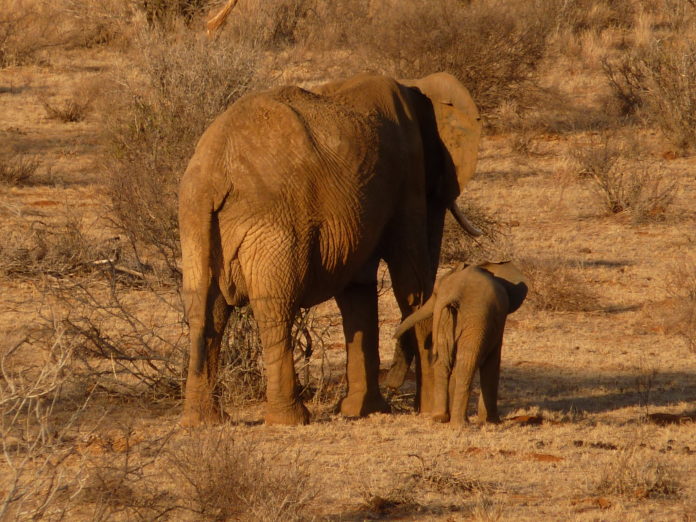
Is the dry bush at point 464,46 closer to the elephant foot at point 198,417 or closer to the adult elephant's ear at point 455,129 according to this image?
the adult elephant's ear at point 455,129

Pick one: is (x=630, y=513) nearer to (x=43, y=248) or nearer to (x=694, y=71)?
(x=43, y=248)

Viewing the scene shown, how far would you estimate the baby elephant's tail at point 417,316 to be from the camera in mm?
8586

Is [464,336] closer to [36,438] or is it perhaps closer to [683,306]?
[36,438]

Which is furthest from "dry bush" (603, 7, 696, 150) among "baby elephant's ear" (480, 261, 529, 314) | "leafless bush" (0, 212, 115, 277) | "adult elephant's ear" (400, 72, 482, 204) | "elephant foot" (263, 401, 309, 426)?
"elephant foot" (263, 401, 309, 426)

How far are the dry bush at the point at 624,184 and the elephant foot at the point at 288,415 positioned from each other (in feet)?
27.2

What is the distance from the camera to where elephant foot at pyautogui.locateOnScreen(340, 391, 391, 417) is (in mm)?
8836

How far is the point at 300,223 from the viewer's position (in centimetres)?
801

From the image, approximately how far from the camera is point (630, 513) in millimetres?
6730

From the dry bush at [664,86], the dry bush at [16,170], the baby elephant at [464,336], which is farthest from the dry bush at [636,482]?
the dry bush at [664,86]

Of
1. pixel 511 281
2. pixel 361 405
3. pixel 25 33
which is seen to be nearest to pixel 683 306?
pixel 511 281

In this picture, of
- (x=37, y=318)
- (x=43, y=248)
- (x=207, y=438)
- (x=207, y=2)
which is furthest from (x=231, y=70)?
(x=207, y=2)

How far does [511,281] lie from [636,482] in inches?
81.6

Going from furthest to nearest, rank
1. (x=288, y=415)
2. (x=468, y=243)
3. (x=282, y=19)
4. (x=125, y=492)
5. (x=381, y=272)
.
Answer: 1. (x=282, y=19)
2. (x=468, y=243)
3. (x=381, y=272)
4. (x=288, y=415)
5. (x=125, y=492)

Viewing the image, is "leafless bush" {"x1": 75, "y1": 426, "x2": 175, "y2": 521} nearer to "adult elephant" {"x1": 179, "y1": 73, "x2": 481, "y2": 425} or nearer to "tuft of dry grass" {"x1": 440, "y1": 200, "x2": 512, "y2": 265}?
"adult elephant" {"x1": 179, "y1": 73, "x2": 481, "y2": 425}
